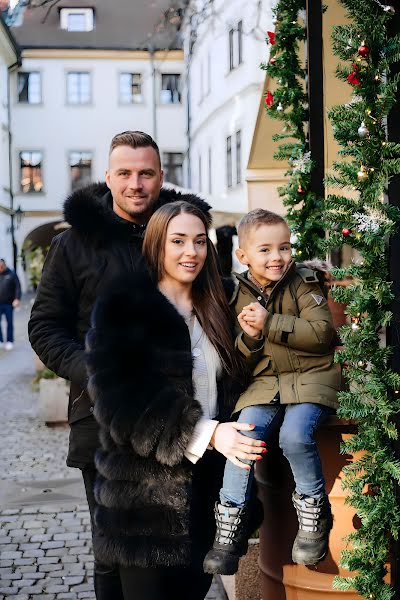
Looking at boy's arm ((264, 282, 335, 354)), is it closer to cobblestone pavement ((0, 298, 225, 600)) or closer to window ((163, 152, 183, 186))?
cobblestone pavement ((0, 298, 225, 600))

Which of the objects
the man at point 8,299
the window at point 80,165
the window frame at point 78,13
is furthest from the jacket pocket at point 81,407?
the window frame at point 78,13

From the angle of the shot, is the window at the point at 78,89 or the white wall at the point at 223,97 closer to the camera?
the white wall at the point at 223,97

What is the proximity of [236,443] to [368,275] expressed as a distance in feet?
2.32

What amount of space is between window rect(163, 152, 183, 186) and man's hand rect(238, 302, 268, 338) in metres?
30.9

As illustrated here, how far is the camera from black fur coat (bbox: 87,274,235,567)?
256cm

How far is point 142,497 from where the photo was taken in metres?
2.65

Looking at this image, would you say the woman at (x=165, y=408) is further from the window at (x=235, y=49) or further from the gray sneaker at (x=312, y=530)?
the window at (x=235, y=49)

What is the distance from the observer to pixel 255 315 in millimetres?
2717

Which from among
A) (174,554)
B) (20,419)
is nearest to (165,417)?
(174,554)

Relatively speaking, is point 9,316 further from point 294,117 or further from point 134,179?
point 134,179

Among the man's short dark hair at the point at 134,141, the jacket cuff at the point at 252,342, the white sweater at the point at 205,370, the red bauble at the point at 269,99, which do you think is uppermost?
the red bauble at the point at 269,99

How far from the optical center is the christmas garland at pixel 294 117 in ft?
14.0

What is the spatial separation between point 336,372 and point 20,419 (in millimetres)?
7197

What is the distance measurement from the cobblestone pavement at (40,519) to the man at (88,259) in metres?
1.89
